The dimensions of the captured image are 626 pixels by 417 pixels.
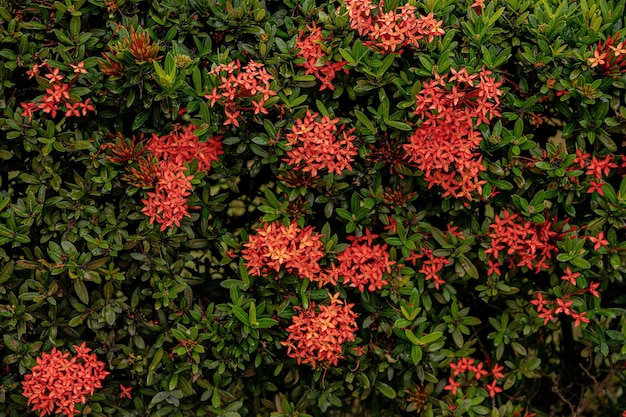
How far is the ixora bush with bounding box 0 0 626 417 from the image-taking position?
2936mm

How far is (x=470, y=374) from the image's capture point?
3369 mm

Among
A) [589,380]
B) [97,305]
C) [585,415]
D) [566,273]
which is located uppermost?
[566,273]

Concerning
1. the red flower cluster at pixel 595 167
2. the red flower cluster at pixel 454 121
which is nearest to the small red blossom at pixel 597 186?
the red flower cluster at pixel 595 167

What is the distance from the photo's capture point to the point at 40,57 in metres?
2.96

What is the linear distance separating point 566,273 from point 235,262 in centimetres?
142

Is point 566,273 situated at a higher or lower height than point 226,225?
higher

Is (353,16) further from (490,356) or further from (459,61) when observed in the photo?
(490,356)

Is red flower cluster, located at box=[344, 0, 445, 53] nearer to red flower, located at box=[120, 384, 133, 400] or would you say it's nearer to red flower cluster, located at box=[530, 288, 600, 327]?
red flower cluster, located at box=[530, 288, 600, 327]

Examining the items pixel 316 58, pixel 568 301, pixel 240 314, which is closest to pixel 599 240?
pixel 568 301

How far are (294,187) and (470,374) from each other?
1186 millimetres

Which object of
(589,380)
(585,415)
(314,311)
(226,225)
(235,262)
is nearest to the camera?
(314,311)

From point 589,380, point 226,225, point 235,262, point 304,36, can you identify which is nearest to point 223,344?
point 235,262

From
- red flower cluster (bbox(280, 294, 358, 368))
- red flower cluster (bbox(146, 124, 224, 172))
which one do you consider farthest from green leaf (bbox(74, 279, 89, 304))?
red flower cluster (bbox(280, 294, 358, 368))

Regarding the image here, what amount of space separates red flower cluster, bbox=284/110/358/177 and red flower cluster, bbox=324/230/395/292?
0.36 meters
